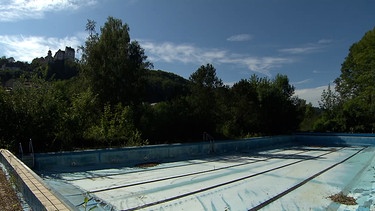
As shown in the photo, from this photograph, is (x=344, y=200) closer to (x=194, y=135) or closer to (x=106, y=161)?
(x=106, y=161)

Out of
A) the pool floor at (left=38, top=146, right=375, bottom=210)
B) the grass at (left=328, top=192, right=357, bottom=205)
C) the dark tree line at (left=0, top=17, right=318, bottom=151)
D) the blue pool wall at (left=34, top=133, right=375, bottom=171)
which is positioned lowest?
the grass at (left=328, top=192, right=357, bottom=205)

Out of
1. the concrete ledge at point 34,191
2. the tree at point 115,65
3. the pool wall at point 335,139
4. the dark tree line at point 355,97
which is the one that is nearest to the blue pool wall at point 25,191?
the concrete ledge at point 34,191

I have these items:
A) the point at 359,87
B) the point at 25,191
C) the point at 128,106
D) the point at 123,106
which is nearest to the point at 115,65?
the point at 123,106

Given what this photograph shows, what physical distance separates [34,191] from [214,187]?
3.34m

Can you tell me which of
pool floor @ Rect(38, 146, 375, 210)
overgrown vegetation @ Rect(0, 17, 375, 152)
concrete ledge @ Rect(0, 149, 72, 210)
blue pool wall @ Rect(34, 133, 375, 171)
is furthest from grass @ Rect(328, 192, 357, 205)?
overgrown vegetation @ Rect(0, 17, 375, 152)

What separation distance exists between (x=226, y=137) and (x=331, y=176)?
621 centimetres

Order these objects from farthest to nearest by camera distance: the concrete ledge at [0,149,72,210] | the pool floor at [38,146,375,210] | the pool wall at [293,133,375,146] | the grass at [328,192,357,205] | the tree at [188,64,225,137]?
the pool wall at [293,133,375,146]
the tree at [188,64,225,137]
the grass at [328,192,357,205]
the pool floor at [38,146,375,210]
the concrete ledge at [0,149,72,210]

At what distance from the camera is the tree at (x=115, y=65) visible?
12633 mm

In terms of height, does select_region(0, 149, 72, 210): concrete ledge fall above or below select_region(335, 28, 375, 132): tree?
below

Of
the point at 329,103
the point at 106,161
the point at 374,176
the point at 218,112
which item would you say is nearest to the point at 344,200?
the point at 374,176

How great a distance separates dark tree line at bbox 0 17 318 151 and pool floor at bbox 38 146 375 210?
1979mm

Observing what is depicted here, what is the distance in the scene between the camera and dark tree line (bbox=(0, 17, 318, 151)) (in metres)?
7.89

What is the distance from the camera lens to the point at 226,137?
13062mm

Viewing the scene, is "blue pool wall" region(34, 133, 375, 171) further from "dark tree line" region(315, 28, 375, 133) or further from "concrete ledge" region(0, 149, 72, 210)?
"dark tree line" region(315, 28, 375, 133)
